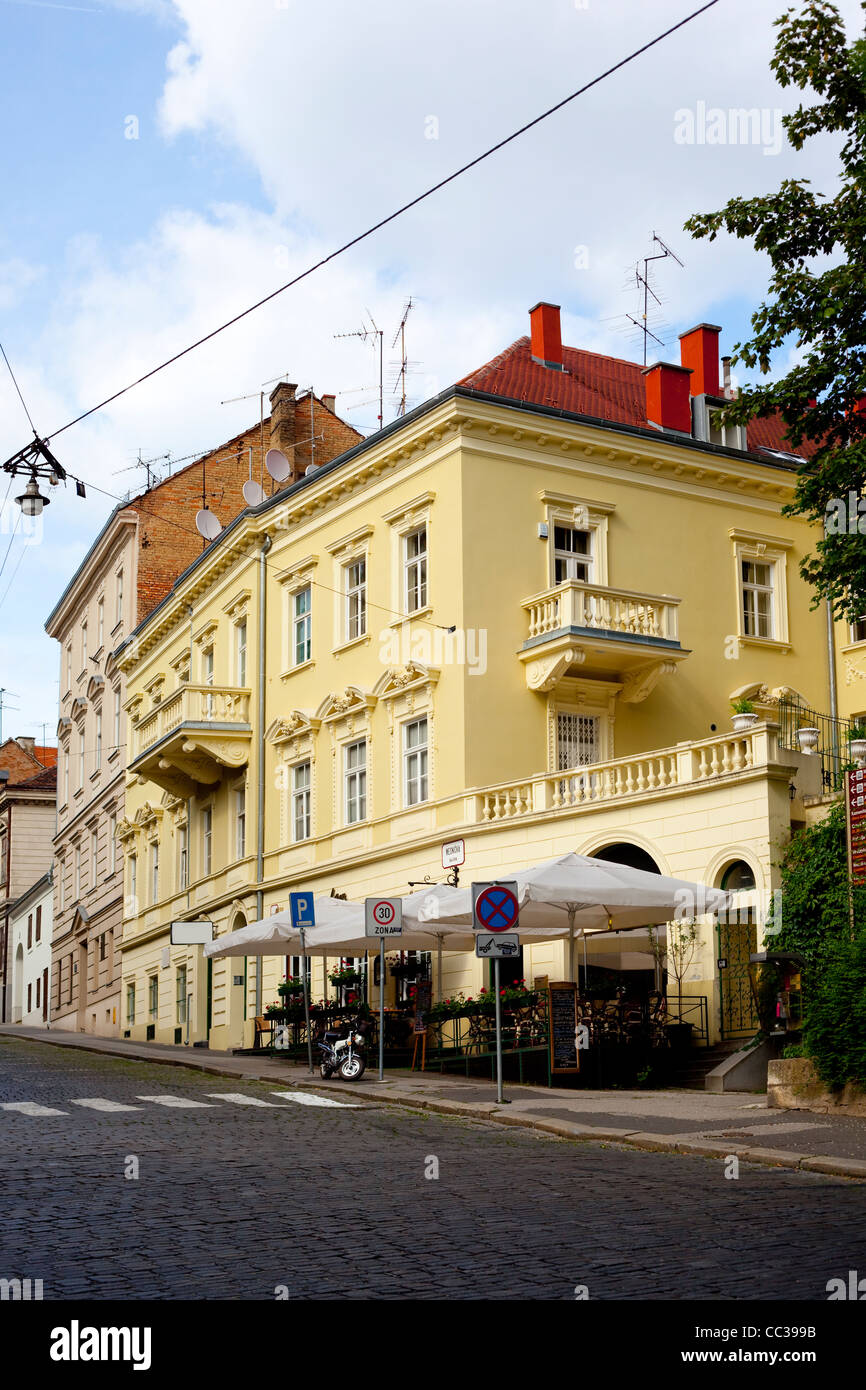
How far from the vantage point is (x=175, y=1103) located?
1994 cm

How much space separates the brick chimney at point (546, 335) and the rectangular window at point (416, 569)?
578 centimetres

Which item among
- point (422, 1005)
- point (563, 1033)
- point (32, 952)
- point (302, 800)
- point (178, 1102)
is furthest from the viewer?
point (32, 952)

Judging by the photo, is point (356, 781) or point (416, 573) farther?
point (356, 781)

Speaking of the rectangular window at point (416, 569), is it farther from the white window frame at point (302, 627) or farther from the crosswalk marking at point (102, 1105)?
the crosswalk marking at point (102, 1105)

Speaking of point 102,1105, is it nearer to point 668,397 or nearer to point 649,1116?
point 649,1116

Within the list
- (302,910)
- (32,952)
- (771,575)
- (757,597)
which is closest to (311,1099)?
(302,910)

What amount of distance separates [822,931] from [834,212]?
892 centimetres

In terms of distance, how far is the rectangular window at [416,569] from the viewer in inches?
1232

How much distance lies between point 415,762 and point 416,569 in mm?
3614

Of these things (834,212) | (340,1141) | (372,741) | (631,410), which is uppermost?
(631,410)

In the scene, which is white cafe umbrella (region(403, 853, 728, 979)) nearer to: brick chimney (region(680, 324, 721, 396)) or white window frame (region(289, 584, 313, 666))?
white window frame (region(289, 584, 313, 666))

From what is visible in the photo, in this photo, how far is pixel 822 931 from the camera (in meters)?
21.9

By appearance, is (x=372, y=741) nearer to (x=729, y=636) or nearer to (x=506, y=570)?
(x=506, y=570)
